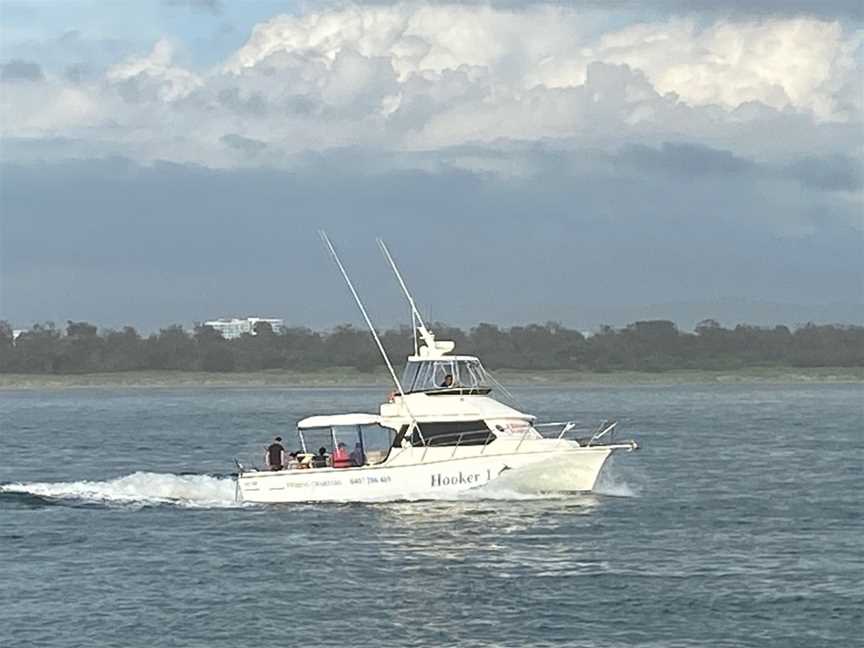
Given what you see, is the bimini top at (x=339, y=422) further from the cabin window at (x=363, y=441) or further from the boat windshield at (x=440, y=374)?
the boat windshield at (x=440, y=374)

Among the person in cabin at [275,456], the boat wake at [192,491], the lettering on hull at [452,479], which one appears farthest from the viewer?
the person in cabin at [275,456]

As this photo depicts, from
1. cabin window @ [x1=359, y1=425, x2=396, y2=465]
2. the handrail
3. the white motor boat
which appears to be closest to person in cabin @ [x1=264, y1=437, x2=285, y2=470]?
the white motor boat

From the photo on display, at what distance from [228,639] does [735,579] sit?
1139 centimetres

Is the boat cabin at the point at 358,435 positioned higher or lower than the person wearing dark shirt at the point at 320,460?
higher

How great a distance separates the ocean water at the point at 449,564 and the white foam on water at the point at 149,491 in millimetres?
125

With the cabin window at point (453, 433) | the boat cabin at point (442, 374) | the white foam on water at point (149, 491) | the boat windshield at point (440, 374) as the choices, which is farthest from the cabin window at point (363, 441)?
the white foam on water at point (149, 491)

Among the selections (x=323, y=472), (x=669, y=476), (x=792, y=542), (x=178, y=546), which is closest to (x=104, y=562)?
(x=178, y=546)

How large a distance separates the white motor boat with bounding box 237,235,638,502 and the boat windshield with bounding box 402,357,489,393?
1.70ft

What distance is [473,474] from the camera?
47562mm

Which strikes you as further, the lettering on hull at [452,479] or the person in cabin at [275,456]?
the person in cabin at [275,456]

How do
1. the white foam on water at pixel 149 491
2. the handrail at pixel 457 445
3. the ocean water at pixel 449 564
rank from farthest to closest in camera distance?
the white foam on water at pixel 149 491
the handrail at pixel 457 445
the ocean water at pixel 449 564

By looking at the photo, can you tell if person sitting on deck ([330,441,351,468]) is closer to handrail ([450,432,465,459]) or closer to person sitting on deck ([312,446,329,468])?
person sitting on deck ([312,446,329,468])

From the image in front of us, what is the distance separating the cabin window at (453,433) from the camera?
157 feet

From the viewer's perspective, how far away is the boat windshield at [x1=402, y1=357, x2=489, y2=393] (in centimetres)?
4916
